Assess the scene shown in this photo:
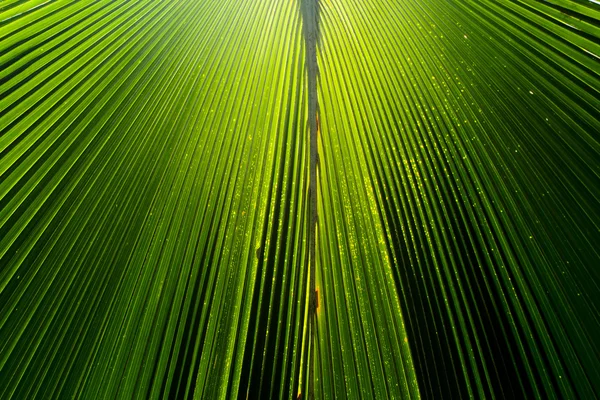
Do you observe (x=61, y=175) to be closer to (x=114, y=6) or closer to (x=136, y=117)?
(x=136, y=117)

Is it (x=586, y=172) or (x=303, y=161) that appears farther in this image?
(x=303, y=161)

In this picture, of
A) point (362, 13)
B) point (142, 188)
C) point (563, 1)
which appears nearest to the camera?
point (563, 1)

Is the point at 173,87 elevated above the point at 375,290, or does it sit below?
above

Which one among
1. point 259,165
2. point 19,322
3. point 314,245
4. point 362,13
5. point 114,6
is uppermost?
point 362,13

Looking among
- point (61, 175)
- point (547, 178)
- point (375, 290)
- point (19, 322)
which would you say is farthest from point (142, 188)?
point (547, 178)

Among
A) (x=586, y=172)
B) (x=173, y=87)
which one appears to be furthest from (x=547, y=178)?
(x=173, y=87)

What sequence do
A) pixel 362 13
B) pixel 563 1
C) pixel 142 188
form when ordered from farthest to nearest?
pixel 362 13, pixel 142 188, pixel 563 1
